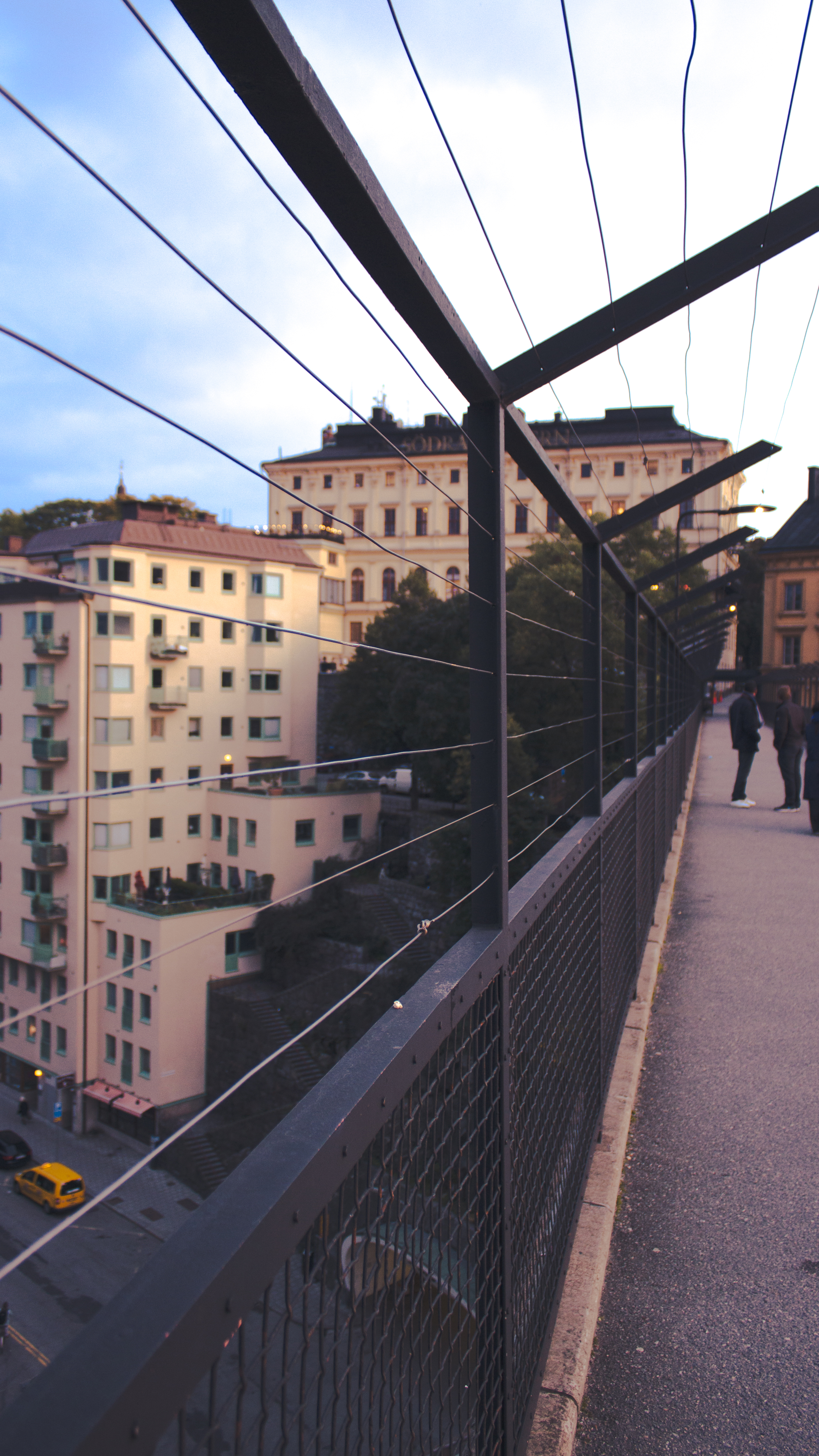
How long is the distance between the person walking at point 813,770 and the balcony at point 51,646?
10.1 metres

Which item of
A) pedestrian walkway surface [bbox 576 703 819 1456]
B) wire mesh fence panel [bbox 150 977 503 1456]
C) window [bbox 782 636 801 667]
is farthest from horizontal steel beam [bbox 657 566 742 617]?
window [bbox 782 636 801 667]

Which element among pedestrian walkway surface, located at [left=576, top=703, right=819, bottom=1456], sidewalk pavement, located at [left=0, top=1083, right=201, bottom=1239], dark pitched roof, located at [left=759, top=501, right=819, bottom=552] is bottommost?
sidewalk pavement, located at [left=0, top=1083, right=201, bottom=1239]

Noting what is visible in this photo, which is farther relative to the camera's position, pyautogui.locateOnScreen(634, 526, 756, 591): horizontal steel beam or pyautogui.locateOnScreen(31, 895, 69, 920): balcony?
pyautogui.locateOnScreen(634, 526, 756, 591): horizontal steel beam

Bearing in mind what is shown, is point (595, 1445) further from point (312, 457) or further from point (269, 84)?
point (312, 457)

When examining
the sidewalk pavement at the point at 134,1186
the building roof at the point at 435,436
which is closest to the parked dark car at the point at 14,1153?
the sidewalk pavement at the point at 134,1186

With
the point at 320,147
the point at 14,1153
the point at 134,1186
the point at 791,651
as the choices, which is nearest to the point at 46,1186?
the point at 14,1153

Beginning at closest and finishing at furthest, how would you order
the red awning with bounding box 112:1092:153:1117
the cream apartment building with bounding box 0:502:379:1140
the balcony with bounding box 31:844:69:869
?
the cream apartment building with bounding box 0:502:379:1140, the balcony with bounding box 31:844:69:869, the red awning with bounding box 112:1092:153:1117

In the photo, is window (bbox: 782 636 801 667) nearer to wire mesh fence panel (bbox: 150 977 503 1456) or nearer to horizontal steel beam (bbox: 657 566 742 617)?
horizontal steel beam (bbox: 657 566 742 617)

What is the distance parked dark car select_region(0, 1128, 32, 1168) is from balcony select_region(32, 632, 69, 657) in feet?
2.11

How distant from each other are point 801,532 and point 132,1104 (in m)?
39.1

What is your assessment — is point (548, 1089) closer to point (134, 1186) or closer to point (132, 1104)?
point (134, 1186)

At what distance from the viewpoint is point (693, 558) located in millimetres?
7551

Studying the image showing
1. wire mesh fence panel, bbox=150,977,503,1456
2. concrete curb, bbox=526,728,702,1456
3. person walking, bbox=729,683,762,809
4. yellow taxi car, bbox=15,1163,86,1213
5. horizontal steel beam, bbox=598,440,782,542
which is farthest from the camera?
person walking, bbox=729,683,762,809

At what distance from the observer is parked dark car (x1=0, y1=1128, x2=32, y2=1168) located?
49.8 inches
